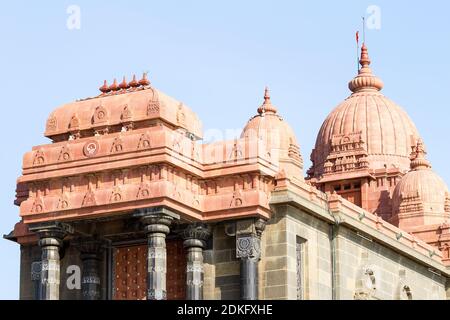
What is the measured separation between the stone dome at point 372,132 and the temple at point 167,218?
729 inches

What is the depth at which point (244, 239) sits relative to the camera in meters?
57.9

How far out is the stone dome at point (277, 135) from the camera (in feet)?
216

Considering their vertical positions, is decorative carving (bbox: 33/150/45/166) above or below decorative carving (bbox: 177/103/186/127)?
below

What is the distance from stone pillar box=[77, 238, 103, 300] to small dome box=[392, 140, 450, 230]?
19698 mm

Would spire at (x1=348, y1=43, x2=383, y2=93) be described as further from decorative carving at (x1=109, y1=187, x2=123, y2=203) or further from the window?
decorative carving at (x1=109, y1=187, x2=123, y2=203)

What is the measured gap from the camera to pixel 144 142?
187ft

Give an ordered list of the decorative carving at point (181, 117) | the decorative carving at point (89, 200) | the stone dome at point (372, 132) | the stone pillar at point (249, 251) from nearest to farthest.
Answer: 1. the stone pillar at point (249, 251)
2. the decorative carving at point (89, 200)
3. the decorative carving at point (181, 117)
4. the stone dome at point (372, 132)

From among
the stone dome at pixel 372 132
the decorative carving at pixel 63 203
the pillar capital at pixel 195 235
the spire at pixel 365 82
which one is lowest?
the pillar capital at pixel 195 235

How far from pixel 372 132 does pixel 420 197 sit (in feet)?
24.8

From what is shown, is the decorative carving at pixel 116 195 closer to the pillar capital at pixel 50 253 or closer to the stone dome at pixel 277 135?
the pillar capital at pixel 50 253

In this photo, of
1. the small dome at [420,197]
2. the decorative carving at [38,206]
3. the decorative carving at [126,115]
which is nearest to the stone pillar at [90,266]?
the decorative carving at [38,206]

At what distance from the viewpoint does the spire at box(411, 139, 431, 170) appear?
77.9 meters

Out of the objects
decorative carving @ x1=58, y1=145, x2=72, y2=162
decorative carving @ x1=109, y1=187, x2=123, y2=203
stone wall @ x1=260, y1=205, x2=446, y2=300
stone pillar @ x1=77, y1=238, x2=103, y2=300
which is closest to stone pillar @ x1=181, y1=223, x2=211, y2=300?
stone wall @ x1=260, y1=205, x2=446, y2=300
